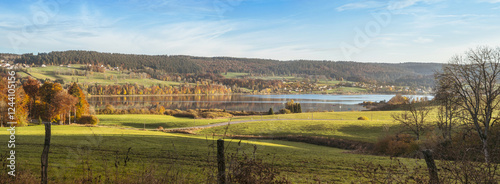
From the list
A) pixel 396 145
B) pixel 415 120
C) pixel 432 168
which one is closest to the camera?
pixel 432 168

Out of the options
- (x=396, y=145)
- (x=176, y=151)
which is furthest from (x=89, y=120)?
(x=396, y=145)

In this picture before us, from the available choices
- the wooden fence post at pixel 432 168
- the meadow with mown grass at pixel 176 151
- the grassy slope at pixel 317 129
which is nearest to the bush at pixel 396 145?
the meadow with mown grass at pixel 176 151

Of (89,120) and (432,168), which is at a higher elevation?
(432,168)

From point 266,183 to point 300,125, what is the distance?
37.5 metres

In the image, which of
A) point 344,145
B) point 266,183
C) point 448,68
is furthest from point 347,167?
point 344,145

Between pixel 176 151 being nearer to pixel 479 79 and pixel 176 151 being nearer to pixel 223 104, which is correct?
pixel 479 79

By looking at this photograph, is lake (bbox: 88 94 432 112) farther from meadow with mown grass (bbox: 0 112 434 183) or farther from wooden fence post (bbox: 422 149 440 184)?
wooden fence post (bbox: 422 149 440 184)

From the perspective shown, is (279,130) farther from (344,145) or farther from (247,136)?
(344,145)

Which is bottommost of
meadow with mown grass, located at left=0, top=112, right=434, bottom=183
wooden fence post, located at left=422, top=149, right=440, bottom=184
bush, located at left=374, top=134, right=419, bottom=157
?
bush, located at left=374, top=134, right=419, bottom=157

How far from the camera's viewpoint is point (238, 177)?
→ 21.4 ft

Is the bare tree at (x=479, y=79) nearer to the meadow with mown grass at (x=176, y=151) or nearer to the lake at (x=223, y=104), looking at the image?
Answer: the meadow with mown grass at (x=176, y=151)

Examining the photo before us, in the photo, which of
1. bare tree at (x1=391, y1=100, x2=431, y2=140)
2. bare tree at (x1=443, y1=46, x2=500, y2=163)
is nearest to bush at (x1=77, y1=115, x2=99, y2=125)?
bare tree at (x1=391, y1=100, x2=431, y2=140)

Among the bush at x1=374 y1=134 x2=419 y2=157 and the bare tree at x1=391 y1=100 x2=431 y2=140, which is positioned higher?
the bare tree at x1=391 y1=100 x2=431 y2=140

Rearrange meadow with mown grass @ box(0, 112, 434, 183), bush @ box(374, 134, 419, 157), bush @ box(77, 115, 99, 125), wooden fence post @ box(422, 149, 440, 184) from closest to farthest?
wooden fence post @ box(422, 149, 440, 184) → meadow with mown grass @ box(0, 112, 434, 183) → bush @ box(374, 134, 419, 157) → bush @ box(77, 115, 99, 125)
